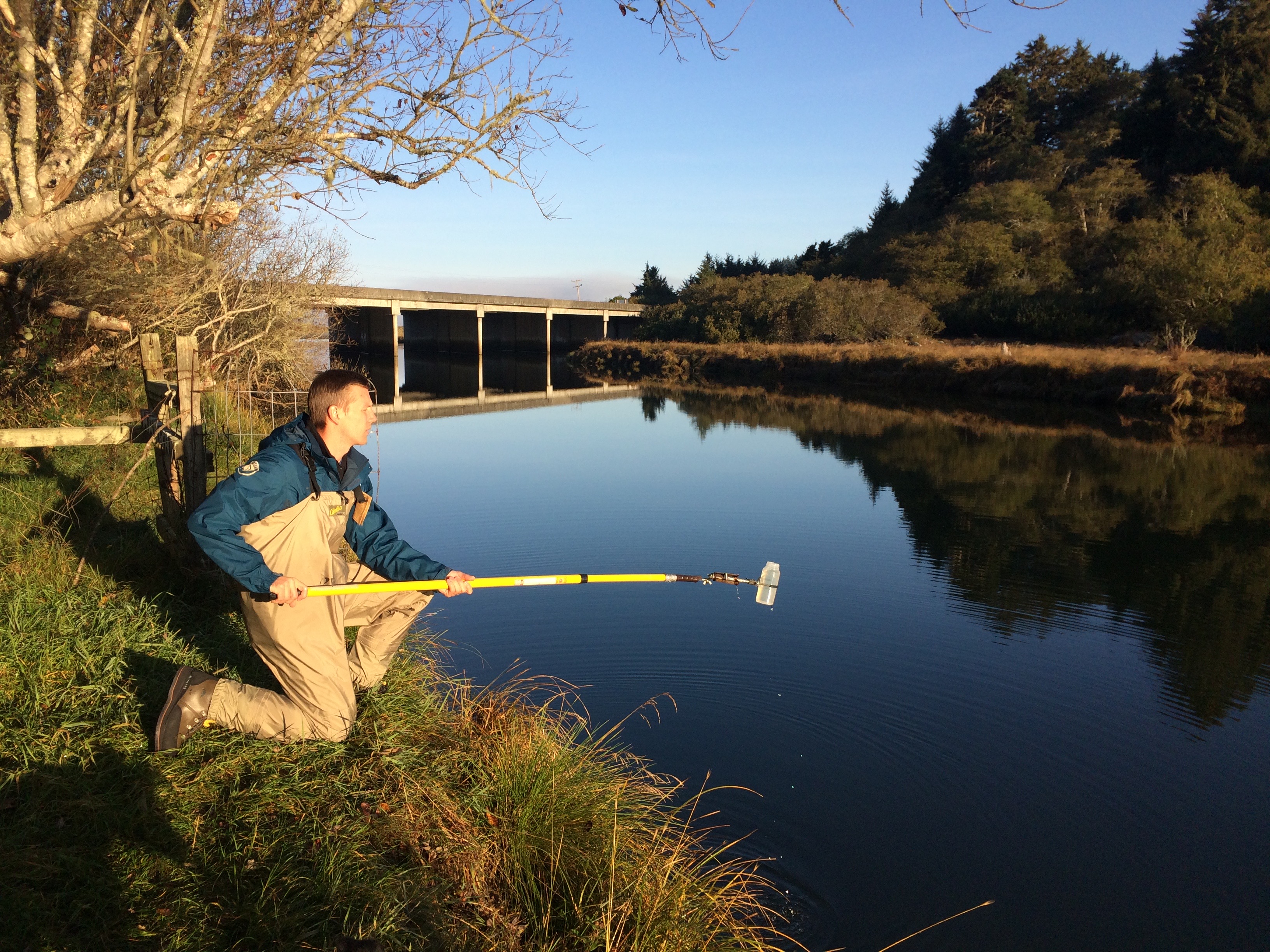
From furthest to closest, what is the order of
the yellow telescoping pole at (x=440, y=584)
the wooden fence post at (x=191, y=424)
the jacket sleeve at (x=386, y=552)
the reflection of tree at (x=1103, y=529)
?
the reflection of tree at (x=1103, y=529)
the wooden fence post at (x=191, y=424)
the jacket sleeve at (x=386, y=552)
the yellow telescoping pole at (x=440, y=584)

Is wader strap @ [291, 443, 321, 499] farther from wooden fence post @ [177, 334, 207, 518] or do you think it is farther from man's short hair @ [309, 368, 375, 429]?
wooden fence post @ [177, 334, 207, 518]

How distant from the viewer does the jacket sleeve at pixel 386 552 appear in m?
4.33

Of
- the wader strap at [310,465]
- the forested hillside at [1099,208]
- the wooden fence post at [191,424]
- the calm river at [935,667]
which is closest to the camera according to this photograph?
the wader strap at [310,465]

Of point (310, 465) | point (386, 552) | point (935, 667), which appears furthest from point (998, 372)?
point (310, 465)

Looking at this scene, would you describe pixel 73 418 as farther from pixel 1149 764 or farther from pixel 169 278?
pixel 1149 764

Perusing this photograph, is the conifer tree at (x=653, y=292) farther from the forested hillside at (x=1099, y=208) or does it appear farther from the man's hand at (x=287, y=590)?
the man's hand at (x=287, y=590)

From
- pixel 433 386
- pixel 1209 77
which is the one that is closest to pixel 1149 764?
pixel 433 386

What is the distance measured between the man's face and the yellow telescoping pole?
0.63 metres

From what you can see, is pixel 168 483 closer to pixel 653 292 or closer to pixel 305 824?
pixel 305 824

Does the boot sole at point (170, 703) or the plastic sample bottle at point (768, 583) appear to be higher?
the plastic sample bottle at point (768, 583)

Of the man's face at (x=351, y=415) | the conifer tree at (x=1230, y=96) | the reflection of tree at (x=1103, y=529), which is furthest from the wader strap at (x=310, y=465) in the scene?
the conifer tree at (x=1230, y=96)

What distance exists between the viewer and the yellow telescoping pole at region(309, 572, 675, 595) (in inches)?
151

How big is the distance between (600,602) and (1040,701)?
12.3 ft

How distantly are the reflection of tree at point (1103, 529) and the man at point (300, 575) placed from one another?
5.64 meters
